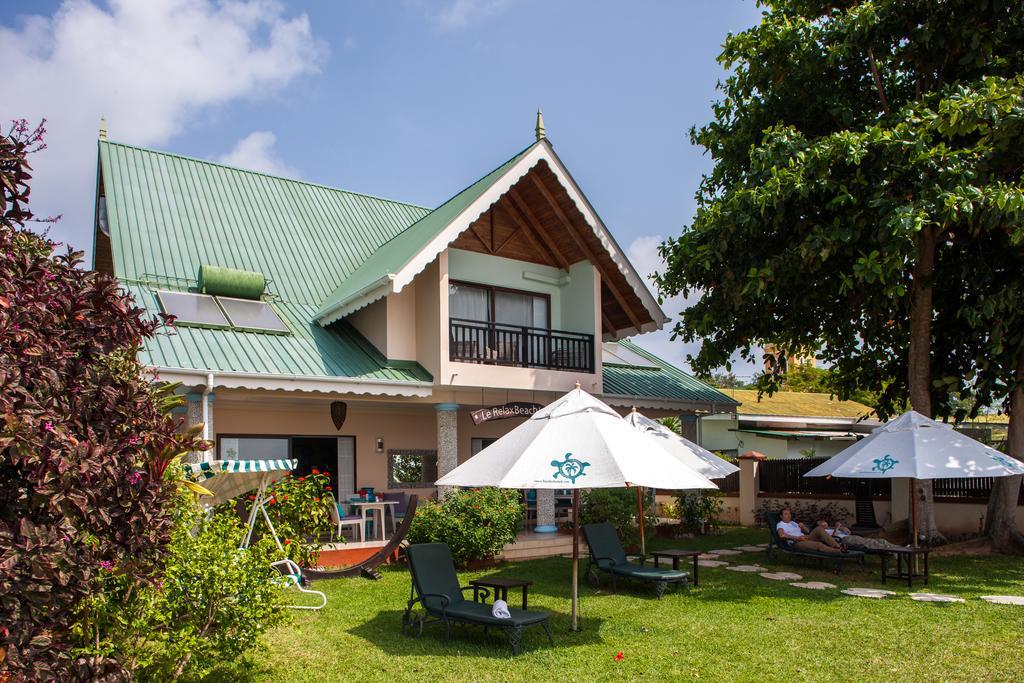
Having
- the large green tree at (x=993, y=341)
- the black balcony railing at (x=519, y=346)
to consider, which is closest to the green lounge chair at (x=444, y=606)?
the black balcony railing at (x=519, y=346)

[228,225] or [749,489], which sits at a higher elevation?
[228,225]

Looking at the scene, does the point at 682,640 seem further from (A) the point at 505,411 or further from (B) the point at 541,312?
(B) the point at 541,312

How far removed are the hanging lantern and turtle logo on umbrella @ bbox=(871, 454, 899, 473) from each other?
9.27 m

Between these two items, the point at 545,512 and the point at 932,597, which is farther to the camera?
the point at 545,512

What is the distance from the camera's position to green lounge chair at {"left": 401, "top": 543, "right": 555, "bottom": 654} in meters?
7.66

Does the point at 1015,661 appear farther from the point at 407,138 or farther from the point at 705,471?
the point at 407,138

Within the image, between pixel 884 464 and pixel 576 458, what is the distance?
20.0 feet

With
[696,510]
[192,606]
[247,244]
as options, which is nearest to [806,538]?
[696,510]

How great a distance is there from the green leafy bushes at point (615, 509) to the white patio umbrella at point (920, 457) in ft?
12.1

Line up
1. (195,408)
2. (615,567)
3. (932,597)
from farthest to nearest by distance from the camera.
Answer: (195,408)
(615,567)
(932,597)

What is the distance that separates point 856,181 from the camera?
42.4 ft

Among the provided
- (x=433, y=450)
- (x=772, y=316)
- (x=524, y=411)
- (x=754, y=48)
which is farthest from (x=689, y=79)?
(x=433, y=450)

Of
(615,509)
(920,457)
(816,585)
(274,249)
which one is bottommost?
(816,585)

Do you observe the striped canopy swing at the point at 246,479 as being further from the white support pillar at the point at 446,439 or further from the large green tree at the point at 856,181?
the large green tree at the point at 856,181
